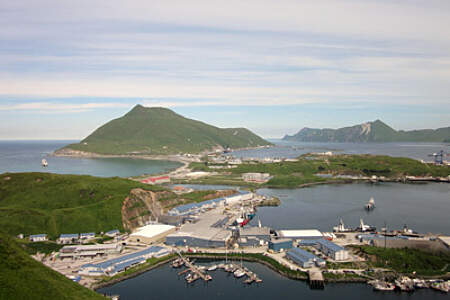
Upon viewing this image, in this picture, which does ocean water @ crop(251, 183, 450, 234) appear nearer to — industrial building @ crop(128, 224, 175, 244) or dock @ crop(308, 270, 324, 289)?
industrial building @ crop(128, 224, 175, 244)

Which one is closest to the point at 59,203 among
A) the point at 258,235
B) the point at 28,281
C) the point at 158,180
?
the point at 258,235

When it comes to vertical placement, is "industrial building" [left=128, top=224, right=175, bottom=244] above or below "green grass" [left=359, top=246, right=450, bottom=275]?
above

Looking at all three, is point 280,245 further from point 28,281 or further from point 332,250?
point 28,281

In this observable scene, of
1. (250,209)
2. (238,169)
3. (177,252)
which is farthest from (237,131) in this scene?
(177,252)

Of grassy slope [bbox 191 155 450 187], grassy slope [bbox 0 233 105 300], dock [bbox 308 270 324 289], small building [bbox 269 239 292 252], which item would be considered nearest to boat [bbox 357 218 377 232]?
small building [bbox 269 239 292 252]

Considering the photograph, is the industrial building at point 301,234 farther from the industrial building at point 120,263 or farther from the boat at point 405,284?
the industrial building at point 120,263
